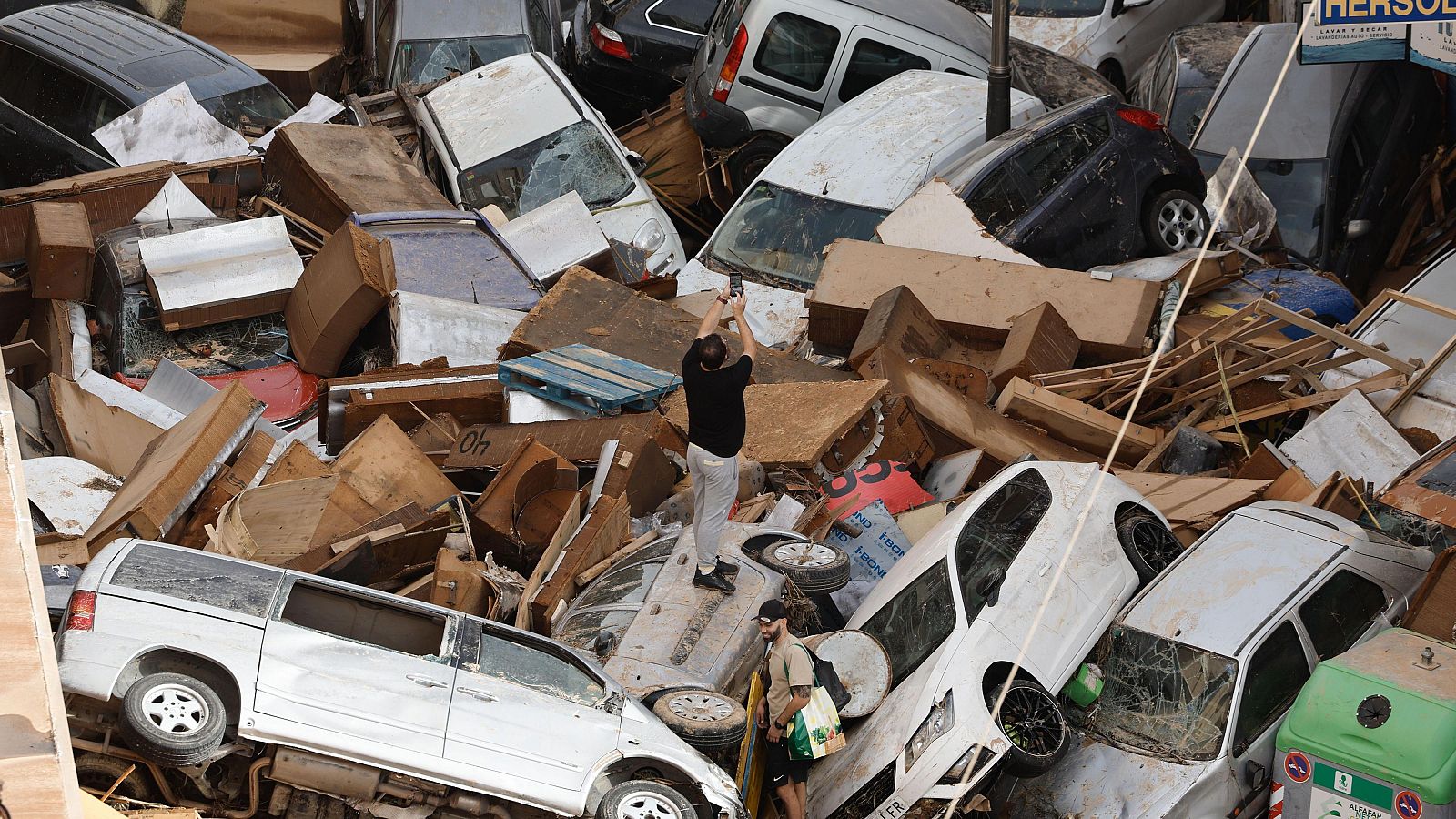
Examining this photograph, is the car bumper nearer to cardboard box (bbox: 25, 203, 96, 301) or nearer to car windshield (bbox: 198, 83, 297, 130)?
car windshield (bbox: 198, 83, 297, 130)

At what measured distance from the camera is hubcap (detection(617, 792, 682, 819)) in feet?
17.4

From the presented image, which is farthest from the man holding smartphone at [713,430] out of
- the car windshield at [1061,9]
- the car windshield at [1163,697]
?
the car windshield at [1061,9]

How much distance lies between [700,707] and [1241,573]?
107 inches

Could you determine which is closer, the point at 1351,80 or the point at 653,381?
the point at 653,381

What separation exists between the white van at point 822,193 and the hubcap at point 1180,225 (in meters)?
1.61

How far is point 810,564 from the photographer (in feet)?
22.7

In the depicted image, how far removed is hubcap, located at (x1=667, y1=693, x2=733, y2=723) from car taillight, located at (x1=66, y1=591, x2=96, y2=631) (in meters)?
2.23

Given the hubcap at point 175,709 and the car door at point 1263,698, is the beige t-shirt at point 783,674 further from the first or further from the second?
the hubcap at point 175,709

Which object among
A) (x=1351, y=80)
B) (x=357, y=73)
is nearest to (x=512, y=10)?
(x=357, y=73)

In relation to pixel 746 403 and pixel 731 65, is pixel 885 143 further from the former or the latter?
pixel 746 403

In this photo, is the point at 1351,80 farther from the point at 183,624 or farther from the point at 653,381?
the point at 183,624

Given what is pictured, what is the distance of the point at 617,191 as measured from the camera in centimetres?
1216

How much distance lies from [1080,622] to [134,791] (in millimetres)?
4060

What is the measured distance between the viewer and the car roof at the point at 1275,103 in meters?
11.6
